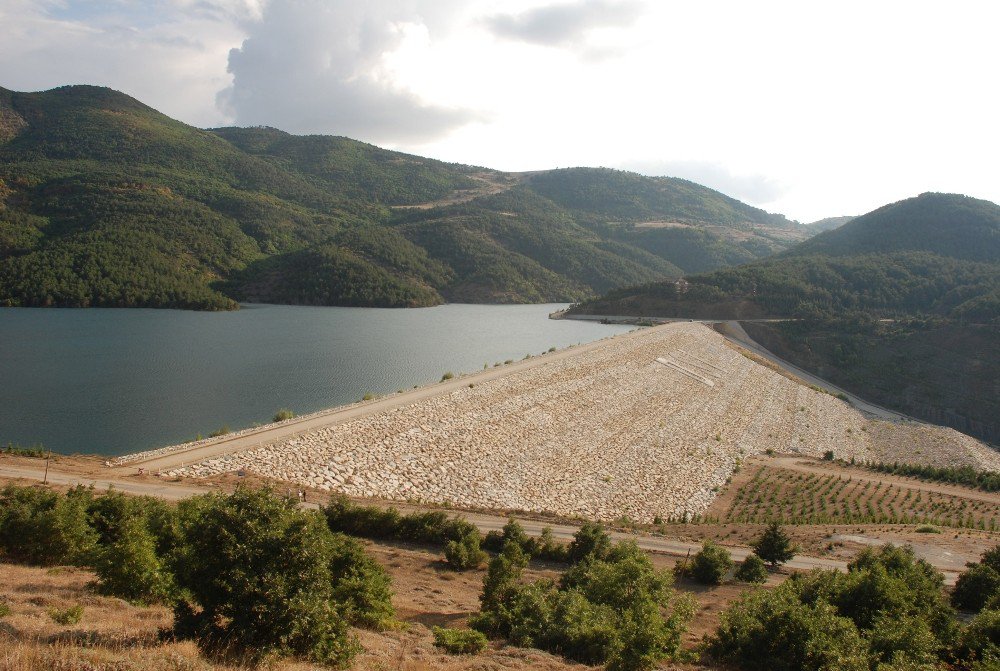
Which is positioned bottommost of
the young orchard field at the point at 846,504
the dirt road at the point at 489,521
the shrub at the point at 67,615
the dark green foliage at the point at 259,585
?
the young orchard field at the point at 846,504

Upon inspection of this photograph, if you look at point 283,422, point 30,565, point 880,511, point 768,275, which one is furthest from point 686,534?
point 768,275

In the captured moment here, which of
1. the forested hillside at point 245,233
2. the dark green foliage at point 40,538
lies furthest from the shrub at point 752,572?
the forested hillside at point 245,233

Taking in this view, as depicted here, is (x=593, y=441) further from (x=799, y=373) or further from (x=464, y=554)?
(x=799, y=373)

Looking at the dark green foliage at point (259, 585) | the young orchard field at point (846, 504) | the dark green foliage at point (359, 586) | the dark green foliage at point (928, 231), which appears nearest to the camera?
the dark green foliage at point (259, 585)

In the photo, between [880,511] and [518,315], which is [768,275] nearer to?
[518,315]

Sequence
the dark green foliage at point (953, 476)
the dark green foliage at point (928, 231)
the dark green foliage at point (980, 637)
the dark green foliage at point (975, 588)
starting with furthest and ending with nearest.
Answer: the dark green foliage at point (928, 231), the dark green foliage at point (953, 476), the dark green foliage at point (975, 588), the dark green foliage at point (980, 637)

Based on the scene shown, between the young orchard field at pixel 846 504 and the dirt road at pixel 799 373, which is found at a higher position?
the dirt road at pixel 799 373

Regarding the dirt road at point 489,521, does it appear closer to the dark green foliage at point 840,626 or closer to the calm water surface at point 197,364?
the dark green foliage at point 840,626

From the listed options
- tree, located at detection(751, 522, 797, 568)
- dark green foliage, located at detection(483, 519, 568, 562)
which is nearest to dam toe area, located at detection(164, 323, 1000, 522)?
dark green foliage, located at detection(483, 519, 568, 562)
